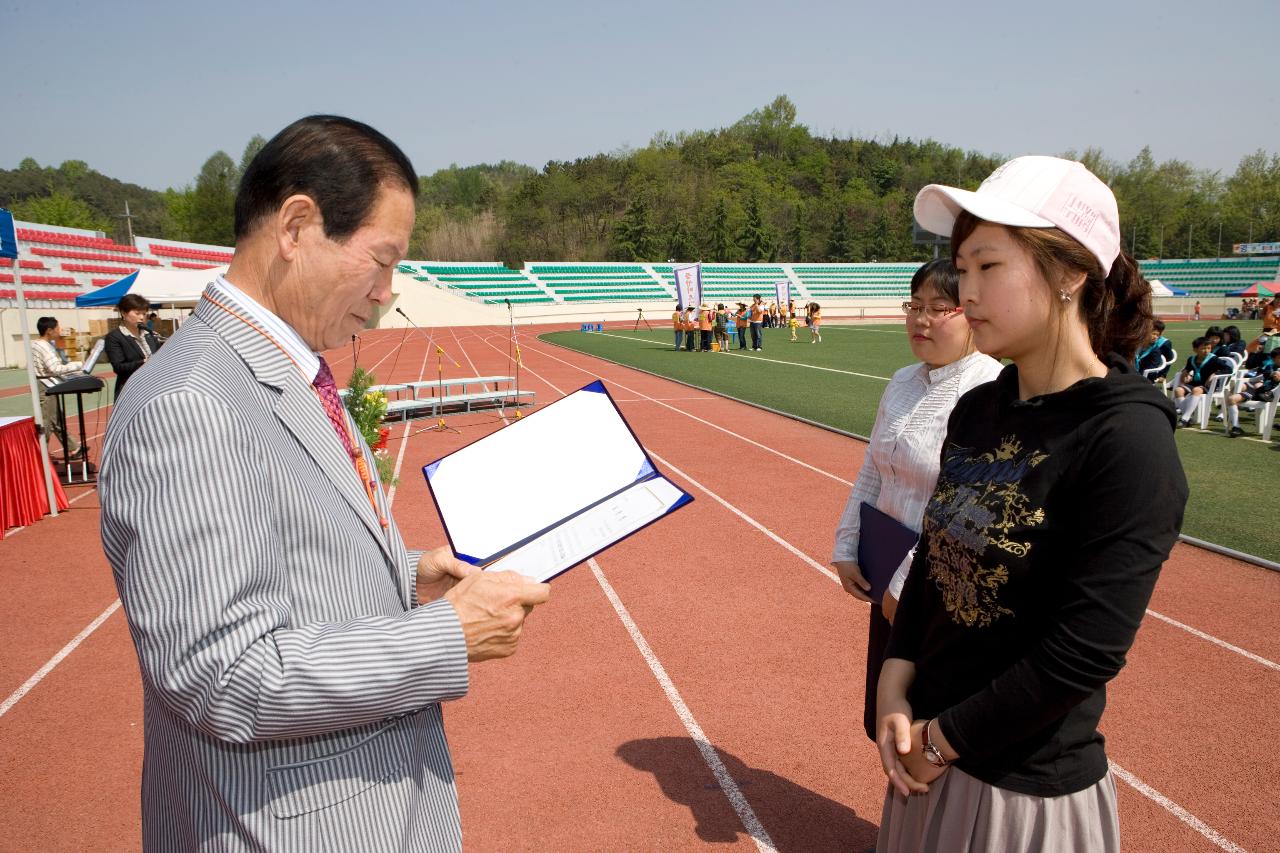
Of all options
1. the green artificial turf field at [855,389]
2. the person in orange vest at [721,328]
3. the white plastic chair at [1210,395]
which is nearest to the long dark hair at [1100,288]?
the green artificial turf field at [855,389]

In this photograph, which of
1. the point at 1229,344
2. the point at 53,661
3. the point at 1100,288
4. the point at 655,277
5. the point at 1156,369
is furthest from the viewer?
the point at 655,277

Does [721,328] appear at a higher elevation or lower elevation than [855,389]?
higher

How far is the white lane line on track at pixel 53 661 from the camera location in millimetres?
4316

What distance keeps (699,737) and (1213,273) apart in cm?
7660

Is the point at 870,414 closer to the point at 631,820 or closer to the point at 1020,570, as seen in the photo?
the point at 631,820

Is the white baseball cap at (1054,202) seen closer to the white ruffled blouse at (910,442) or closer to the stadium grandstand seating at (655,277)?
the white ruffled blouse at (910,442)

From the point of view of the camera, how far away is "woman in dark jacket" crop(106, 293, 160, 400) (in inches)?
371

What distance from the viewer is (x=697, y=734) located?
152 inches

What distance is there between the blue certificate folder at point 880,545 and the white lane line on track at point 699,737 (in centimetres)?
123

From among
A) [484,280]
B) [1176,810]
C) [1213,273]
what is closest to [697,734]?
[1176,810]

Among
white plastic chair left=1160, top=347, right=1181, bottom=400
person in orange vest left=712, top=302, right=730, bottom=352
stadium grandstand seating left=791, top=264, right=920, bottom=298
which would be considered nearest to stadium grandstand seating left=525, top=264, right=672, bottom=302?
stadium grandstand seating left=791, top=264, right=920, bottom=298

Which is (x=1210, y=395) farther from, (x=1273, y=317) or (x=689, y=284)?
(x=689, y=284)

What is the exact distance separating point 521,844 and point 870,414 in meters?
10.8

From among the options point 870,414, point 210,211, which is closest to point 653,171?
point 210,211
